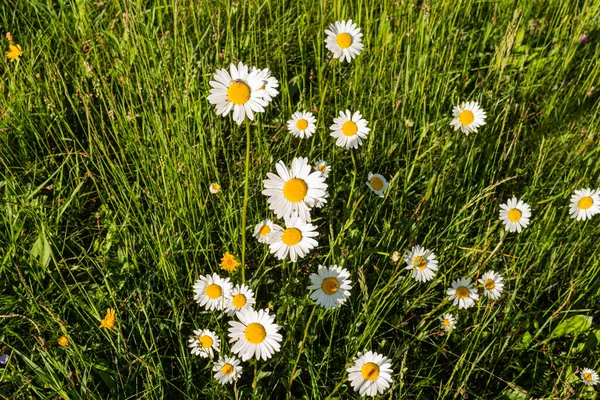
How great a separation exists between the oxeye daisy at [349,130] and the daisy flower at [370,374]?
2.76 ft

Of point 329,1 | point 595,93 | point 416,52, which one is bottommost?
point 416,52

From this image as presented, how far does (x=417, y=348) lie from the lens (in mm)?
1848

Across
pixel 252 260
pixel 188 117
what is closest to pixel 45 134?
pixel 188 117

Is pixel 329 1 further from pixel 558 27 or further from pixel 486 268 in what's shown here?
pixel 486 268

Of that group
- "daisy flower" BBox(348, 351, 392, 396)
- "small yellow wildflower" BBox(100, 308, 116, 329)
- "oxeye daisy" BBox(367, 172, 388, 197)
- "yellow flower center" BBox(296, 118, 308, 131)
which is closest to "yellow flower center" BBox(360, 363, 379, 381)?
"daisy flower" BBox(348, 351, 392, 396)

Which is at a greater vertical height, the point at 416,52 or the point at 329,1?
the point at 329,1

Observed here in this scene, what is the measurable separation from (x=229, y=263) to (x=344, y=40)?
108 cm

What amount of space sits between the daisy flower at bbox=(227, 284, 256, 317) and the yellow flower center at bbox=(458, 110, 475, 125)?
125 centimetres

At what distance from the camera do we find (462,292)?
6.30ft

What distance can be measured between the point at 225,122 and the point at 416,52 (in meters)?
1.02

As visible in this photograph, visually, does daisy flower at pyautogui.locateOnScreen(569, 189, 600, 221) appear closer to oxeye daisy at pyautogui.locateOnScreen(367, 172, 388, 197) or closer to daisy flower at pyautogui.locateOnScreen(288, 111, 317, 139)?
oxeye daisy at pyautogui.locateOnScreen(367, 172, 388, 197)

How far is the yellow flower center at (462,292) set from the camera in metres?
1.91

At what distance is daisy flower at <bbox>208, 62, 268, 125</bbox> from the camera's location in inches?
55.0

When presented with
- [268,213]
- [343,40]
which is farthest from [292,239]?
[343,40]
